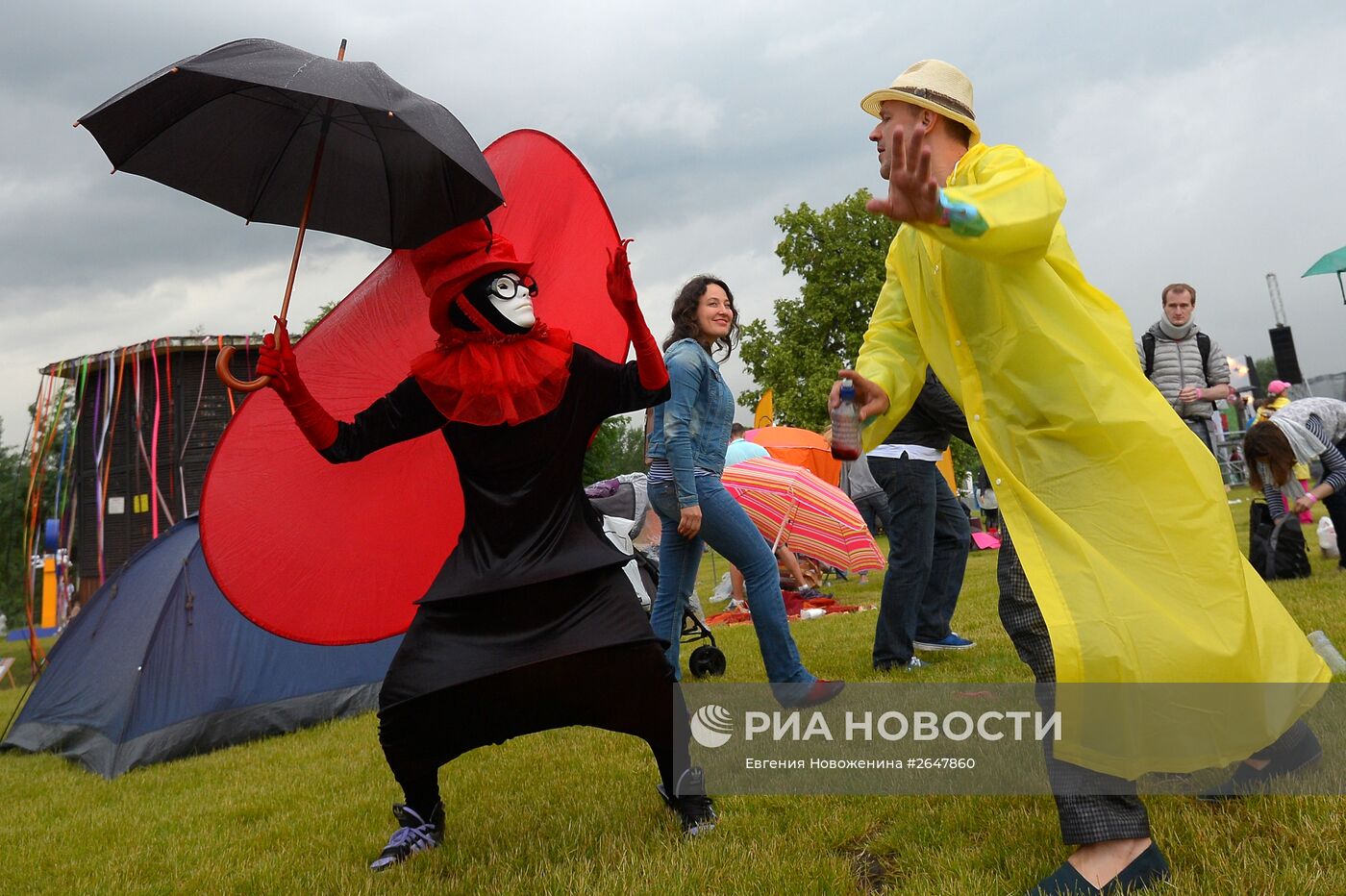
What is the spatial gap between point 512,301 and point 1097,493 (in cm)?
190

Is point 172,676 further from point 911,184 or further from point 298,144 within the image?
point 911,184

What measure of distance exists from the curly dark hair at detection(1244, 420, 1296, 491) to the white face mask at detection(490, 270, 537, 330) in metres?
6.64

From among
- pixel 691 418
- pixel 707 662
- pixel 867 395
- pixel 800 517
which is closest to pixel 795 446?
Answer: pixel 800 517

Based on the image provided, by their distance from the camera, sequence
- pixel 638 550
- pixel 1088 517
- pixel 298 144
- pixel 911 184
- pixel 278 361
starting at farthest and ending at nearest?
pixel 638 550 → pixel 298 144 → pixel 278 361 → pixel 1088 517 → pixel 911 184

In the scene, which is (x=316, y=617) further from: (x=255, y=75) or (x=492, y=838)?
(x=255, y=75)

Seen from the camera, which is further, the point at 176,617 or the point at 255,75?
the point at 176,617

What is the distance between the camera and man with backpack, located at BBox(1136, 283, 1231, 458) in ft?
21.8

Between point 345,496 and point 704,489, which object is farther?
point 704,489

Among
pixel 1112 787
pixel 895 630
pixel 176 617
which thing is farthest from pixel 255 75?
pixel 176 617

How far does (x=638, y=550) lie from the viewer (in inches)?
331

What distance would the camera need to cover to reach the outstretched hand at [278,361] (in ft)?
9.19

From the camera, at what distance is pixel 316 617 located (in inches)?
136

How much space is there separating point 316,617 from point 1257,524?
23.6 ft

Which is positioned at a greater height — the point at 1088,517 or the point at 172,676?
the point at 1088,517
